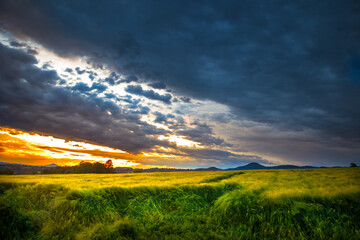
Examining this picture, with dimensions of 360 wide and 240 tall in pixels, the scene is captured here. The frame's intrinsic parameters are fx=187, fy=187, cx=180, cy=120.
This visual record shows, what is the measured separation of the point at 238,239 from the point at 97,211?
605 centimetres

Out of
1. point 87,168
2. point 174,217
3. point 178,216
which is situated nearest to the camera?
point 174,217

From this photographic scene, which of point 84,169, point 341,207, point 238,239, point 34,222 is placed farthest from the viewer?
point 84,169

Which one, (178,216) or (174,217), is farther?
(178,216)

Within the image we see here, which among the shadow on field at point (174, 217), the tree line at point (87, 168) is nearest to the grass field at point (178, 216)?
the shadow on field at point (174, 217)

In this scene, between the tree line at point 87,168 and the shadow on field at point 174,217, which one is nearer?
the shadow on field at point 174,217

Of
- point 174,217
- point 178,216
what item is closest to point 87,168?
point 178,216

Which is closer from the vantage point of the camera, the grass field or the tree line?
the grass field

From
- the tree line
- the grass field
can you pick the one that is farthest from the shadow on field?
the tree line

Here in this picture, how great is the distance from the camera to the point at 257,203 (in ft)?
25.4

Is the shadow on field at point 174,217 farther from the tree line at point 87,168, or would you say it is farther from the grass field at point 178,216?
the tree line at point 87,168

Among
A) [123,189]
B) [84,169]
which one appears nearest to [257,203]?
Result: [123,189]

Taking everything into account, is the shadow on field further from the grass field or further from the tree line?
the tree line

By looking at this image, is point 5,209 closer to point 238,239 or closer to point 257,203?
point 238,239

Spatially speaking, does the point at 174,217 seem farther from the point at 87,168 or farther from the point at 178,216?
the point at 87,168
